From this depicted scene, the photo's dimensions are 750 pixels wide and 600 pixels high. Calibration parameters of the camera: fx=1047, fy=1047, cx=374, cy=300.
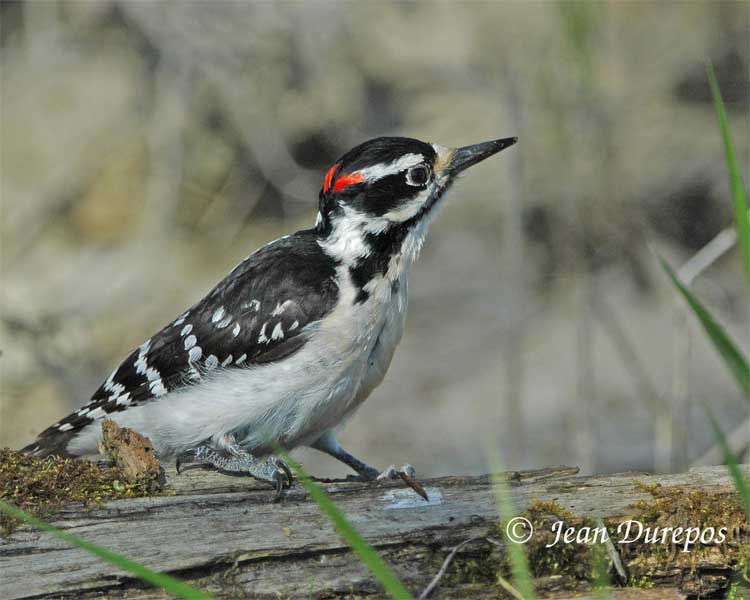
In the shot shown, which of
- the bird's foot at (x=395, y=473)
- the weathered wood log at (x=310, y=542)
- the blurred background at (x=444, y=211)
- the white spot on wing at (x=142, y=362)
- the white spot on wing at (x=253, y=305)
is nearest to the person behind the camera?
the weathered wood log at (x=310, y=542)

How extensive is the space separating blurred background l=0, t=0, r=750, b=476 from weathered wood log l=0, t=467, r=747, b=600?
388 cm

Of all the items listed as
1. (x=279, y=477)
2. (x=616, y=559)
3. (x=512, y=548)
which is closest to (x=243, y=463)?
(x=279, y=477)

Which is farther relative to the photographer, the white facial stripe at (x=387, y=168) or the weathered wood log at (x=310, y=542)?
the white facial stripe at (x=387, y=168)

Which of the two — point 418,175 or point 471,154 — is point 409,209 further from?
point 471,154

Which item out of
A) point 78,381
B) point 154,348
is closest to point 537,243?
point 78,381

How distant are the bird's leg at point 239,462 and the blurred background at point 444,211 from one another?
3449mm

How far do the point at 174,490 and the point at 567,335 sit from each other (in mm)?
5296

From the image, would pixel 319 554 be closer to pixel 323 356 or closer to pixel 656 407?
pixel 323 356

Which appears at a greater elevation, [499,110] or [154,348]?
[499,110]

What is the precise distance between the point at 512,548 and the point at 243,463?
1639 mm

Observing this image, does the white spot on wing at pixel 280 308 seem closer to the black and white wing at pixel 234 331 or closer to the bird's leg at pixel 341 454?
the black and white wing at pixel 234 331

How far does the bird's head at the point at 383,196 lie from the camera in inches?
178

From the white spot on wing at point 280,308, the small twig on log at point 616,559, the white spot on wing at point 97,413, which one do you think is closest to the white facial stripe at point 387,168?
the white spot on wing at point 280,308

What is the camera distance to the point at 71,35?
9.68 metres
